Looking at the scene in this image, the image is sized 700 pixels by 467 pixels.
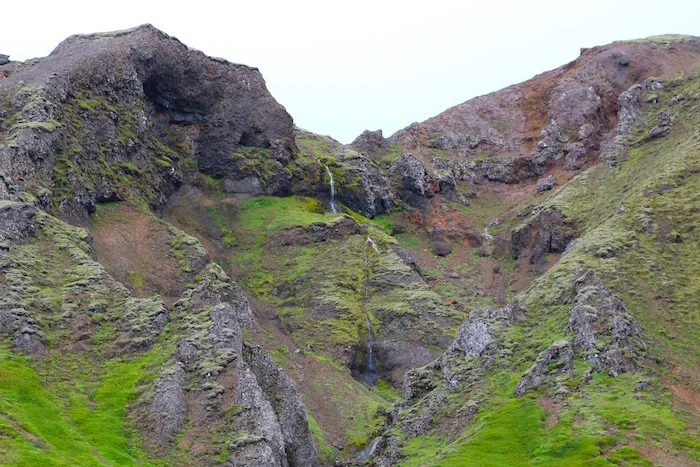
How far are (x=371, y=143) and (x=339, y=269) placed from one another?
51198mm

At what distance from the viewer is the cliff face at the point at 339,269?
56312 mm

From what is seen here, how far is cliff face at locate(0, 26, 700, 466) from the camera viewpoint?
56.3m

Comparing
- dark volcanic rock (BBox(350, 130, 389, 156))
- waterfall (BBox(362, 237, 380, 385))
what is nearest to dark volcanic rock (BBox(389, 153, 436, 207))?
dark volcanic rock (BBox(350, 130, 389, 156))

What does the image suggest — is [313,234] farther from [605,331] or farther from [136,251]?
[605,331]

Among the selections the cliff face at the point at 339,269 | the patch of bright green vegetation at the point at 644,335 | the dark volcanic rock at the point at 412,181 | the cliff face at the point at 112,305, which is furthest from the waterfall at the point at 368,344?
the dark volcanic rock at the point at 412,181

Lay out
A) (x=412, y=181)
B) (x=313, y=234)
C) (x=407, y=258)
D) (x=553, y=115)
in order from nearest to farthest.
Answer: (x=313, y=234) < (x=407, y=258) < (x=412, y=181) < (x=553, y=115)

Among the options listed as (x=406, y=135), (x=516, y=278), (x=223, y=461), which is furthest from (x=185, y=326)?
(x=406, y=135)

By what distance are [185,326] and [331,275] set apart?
3797 centimetres

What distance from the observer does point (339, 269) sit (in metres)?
102

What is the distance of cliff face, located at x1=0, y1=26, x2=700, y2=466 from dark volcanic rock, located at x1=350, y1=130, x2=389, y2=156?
1.28 ft

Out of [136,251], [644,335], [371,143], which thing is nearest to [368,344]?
[136,251]

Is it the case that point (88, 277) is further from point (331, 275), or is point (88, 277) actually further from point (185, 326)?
point (331, 275)

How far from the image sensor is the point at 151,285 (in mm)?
82125

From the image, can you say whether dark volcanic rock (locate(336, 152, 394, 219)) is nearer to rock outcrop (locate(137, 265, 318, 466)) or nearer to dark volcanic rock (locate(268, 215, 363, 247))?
dark volcanic rock (locate(268, 215, 363, 247))
